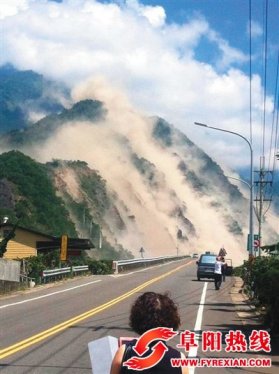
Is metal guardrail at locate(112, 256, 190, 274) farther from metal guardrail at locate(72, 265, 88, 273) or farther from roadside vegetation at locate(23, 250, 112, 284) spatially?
metal guardrail at locate(72, 265, 88, 273)

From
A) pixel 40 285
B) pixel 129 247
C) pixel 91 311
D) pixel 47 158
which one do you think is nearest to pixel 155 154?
pixel 47 158

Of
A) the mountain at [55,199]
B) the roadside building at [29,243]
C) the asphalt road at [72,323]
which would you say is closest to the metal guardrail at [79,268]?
the roadside building at [29,243]

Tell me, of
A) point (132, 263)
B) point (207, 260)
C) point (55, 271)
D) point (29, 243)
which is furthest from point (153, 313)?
point (29, 243)

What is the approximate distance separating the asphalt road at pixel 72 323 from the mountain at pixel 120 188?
295ft

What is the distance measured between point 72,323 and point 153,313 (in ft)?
41.4

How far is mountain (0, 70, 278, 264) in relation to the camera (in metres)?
135

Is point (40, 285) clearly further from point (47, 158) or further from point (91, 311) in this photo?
point (47, 158)

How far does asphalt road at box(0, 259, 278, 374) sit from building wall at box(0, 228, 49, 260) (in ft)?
90.1

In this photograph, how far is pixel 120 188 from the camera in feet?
520

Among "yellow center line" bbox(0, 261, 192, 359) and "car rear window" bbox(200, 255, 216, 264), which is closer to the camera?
"yellow center line" bbox(0, 261, 192, 359)

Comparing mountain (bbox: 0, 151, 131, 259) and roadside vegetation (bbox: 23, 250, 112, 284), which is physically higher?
mountain (bbox: 0, 151, 131, 259)

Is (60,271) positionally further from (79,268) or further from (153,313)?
(153,313)

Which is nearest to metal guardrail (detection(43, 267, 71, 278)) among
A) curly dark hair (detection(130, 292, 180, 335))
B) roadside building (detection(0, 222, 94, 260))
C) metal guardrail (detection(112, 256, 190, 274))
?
metal guardrail (detection(112, 256, 190, 274))

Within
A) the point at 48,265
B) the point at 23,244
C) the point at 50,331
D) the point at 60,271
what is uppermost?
the point at 23,244
